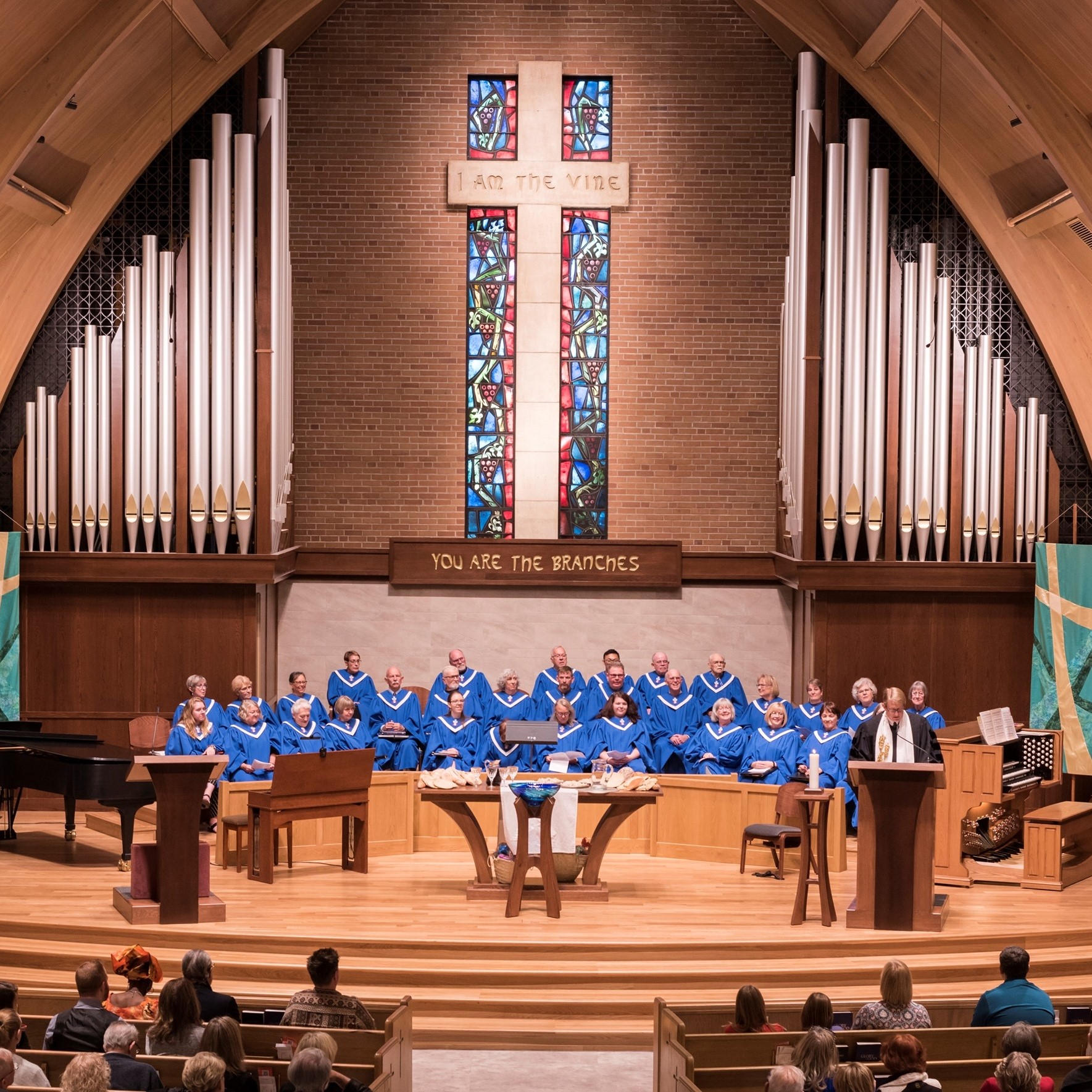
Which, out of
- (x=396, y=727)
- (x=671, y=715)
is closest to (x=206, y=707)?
(x=396, y=727)

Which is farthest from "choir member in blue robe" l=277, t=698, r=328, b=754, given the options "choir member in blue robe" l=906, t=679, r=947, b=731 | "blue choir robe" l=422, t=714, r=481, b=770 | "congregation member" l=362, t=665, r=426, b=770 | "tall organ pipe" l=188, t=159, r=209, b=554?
"choir member in blue robe" l=906, t=679, r=947, b=731

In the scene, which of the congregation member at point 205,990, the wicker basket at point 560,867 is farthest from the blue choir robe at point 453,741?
the congregation member at point 205,990

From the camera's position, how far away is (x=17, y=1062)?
18.6 ft

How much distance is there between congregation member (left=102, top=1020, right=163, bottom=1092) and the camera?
558 centimetres

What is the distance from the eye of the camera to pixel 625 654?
1467 centimetres

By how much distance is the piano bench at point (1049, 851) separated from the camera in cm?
1106

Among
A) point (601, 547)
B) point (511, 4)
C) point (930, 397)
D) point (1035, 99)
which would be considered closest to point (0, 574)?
point (601, 547)

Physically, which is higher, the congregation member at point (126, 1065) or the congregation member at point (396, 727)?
the congregation member at point (396, 727)

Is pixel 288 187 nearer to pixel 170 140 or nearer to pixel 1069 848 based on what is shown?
pixel 170 140

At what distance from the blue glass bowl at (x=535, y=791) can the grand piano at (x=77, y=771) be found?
265 cm

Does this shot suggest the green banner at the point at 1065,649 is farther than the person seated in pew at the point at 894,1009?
Yes

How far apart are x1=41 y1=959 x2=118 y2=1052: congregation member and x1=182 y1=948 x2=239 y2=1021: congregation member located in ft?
1.18

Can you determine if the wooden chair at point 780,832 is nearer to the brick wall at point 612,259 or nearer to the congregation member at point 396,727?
the congregation member at point 396,727

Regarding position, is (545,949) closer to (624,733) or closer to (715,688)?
(624,733)
